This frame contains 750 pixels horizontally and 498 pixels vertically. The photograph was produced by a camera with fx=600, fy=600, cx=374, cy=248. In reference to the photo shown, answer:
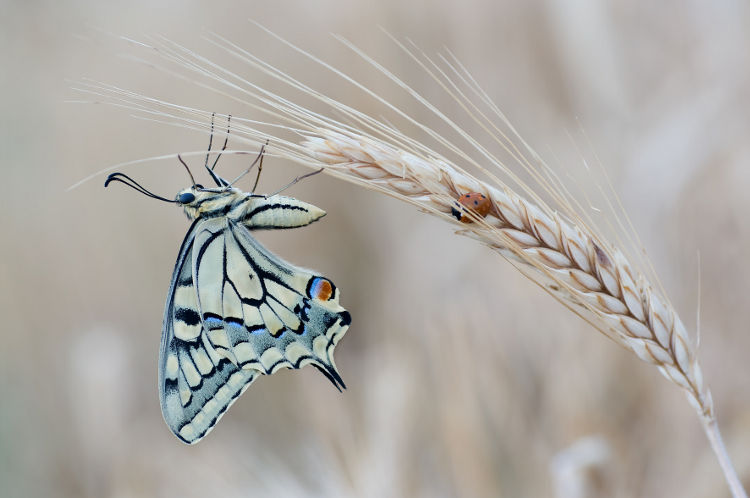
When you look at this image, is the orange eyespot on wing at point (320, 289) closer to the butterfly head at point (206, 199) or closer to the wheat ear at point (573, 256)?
the butterfly head at point (206, 199)

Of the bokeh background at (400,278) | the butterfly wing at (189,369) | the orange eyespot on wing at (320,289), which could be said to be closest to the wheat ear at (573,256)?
the bokeh background at (400,278)

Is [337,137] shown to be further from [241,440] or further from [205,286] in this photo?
[241,440]

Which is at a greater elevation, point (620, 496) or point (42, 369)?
point (620, 496)

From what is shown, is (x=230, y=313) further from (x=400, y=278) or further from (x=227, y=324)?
(x=400, y=278)

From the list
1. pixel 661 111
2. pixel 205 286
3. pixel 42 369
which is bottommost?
pixel 42 369

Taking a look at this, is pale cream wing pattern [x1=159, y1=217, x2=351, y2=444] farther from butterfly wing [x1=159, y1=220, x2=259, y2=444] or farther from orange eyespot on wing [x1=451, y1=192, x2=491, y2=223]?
orange eyespot on wing [x1=451, y1=192, x2=491, y2=223]

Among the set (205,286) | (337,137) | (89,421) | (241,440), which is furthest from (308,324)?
(89,421)

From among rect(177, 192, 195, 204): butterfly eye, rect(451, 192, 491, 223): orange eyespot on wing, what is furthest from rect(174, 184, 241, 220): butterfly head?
rect(451, 192, 491, 223): orange eyespot on wing
